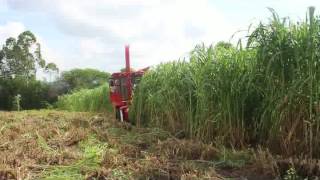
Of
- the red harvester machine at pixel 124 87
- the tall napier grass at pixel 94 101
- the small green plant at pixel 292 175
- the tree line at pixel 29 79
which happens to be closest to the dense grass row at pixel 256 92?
the small green plant at pixel 292 175

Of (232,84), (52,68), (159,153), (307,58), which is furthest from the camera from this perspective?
(52,68)

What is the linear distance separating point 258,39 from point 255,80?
1.65 ft

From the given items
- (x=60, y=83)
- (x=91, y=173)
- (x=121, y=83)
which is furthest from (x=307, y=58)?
(x=60, y=83)

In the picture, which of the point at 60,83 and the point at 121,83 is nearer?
the point at 121,83

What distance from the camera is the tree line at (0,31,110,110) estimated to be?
31766mm

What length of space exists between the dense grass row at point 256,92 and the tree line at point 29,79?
2088 centimetres

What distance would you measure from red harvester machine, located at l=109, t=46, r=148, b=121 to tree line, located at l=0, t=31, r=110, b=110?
638 inches

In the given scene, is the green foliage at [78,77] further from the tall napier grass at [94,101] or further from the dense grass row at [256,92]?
the dense grass row at [256,92]

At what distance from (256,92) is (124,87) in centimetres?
572

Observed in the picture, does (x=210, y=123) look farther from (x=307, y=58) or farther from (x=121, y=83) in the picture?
(x=121, y=83)

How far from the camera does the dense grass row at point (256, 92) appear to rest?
491 centimetres

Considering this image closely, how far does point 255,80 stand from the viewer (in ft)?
18.6

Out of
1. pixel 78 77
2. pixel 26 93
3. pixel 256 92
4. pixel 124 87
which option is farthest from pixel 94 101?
pixel 78 77

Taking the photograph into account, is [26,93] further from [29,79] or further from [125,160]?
[125,160]
